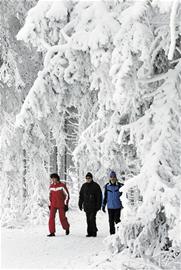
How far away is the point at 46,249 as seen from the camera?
11273 mm

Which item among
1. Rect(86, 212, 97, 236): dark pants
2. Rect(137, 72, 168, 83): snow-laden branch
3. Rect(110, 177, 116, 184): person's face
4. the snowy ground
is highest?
Rect(137, 72, 168, 83): snow-laden branch

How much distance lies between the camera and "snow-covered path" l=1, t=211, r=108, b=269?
9.82 m

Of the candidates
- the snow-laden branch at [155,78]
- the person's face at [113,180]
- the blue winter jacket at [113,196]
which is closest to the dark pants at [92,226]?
the blue winter jacket at [113,196]

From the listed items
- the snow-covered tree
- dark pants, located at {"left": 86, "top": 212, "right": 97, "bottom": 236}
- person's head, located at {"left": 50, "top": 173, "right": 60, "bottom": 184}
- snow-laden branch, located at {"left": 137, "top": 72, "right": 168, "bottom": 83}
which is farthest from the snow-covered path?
snow-laden branch, located at {"left": 137, "top": 72, "right": 168, "bottom": 83}

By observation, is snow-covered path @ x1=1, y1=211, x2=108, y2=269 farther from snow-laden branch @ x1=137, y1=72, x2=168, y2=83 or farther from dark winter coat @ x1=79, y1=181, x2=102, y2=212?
snow-laden branch @ x1=137, y1=72, x2=168, y2=83

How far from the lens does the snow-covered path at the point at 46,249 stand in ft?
32.2

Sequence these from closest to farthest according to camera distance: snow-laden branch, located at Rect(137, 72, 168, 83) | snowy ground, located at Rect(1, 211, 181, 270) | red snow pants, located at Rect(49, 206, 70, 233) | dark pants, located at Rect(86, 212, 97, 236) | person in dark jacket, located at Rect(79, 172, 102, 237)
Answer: snow-laden branch, located at Rect(137, 72, 168, 83)
snowy ground, located at Rect(1, 211, 181, 270)
red snow pants, located at Rect(49, 206, 70, 233)
dark pants, located at Rect(86, 212, 97, 236)
person in dark jacket, located at Rect(79, 172, 102, 237)

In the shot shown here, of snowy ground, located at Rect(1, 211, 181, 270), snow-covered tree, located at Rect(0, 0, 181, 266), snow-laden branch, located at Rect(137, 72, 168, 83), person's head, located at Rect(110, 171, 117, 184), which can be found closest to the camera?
snow-covered tree, located at Rect(0, 0, 181, 266)

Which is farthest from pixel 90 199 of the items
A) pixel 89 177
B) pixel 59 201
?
pixel 59 201

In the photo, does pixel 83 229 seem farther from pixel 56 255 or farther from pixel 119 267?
pixel 119 267

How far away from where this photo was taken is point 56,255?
10.6m

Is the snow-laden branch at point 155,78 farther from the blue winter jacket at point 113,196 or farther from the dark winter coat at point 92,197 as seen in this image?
the dark winter coat at point 92,197

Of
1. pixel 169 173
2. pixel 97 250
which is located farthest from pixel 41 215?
pixel 169 173

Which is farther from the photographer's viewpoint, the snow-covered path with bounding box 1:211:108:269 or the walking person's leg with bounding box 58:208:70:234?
the walking person's leg with bounding box 58:208:70:234
